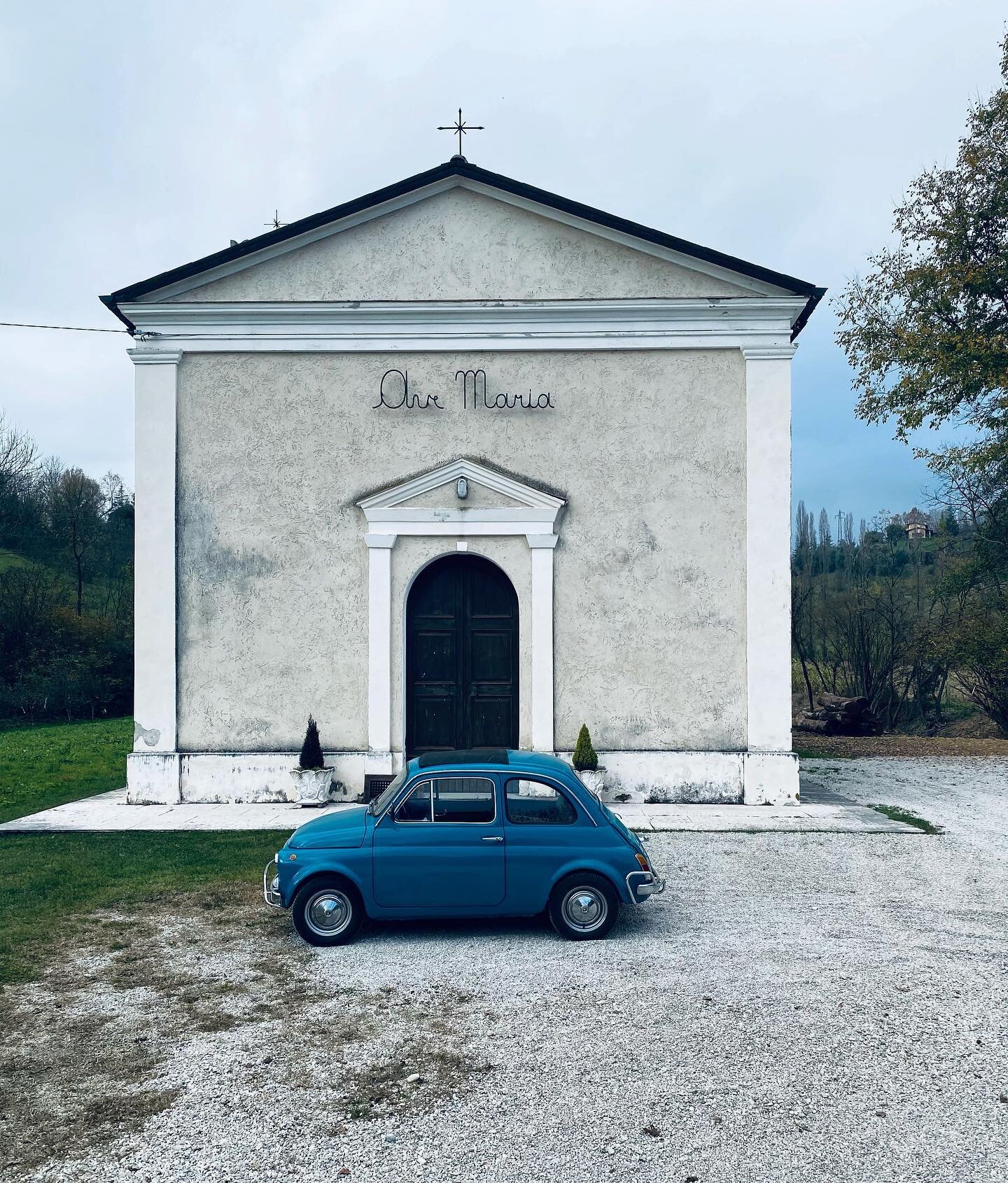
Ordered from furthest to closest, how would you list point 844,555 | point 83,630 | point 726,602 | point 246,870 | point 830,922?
point 844,555 → point 83,630 → point 726,602 → point 246,870 → point 830,922

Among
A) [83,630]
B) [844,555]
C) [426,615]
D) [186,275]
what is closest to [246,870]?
[426,615]

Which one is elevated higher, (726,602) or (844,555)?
(844,555)

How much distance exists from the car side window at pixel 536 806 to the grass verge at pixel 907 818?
6.01 meters

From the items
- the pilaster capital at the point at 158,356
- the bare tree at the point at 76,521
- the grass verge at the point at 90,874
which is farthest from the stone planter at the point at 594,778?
the bare tree at the point at 76,521

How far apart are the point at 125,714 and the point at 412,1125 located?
1030 inches

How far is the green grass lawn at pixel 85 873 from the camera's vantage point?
6.95 metres

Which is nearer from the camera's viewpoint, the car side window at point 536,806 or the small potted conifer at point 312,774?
the car side window at point 536,806

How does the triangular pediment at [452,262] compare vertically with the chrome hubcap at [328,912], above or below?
above

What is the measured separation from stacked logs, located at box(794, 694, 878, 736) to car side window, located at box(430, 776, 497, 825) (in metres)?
16.7

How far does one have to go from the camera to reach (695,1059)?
477cm

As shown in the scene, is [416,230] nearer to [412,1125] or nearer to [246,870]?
[246,870]

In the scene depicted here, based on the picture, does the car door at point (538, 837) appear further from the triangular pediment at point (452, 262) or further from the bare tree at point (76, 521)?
the bare tree at point (76, 521)

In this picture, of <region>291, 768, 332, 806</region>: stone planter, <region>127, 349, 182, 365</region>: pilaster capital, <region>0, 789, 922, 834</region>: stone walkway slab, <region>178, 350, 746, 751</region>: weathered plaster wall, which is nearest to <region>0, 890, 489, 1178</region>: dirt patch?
<region>0, 789, 922, 834</region>: stone walkway slab

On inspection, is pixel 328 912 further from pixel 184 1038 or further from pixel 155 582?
pixel 155 582
